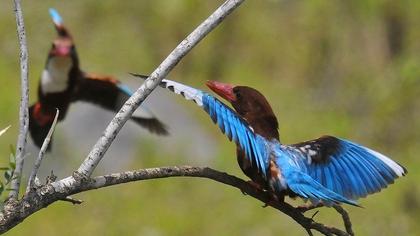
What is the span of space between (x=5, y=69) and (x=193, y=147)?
1562 mm

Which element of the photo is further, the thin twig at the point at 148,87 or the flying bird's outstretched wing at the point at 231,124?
the flying bird's outstretched wing at the point at 231,124

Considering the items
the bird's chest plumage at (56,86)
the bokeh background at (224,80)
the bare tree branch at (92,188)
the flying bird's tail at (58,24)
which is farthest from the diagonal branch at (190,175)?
the bokeh background at (224,80)

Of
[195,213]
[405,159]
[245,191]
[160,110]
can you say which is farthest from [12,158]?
[160,110]

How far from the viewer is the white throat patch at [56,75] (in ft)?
12.6

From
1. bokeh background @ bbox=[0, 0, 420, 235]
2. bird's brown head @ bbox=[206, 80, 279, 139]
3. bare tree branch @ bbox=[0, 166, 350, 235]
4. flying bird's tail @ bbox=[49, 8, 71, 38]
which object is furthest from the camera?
bokeh background @ bbox=[0, 0, 420, 235]

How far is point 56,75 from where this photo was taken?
3.90 metres

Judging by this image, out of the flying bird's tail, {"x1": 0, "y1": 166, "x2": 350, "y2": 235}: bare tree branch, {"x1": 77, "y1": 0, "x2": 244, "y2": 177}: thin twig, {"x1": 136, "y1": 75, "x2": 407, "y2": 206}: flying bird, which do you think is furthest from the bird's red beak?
the flying bird's tail

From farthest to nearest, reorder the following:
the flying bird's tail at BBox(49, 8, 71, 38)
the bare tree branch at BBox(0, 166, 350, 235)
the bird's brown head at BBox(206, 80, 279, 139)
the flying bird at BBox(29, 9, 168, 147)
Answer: the flying bird at BBox(29, 9, 168, 147) → the flying bird's tail at BBox(49, 8, 71, 38) → the bird's brown head at BBox(206, 80, 279, 139) → the bare tree branch at BBox(0, 166, 350, 235)

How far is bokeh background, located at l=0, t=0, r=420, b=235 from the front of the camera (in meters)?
4.69

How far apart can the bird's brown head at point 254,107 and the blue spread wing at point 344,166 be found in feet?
0.17

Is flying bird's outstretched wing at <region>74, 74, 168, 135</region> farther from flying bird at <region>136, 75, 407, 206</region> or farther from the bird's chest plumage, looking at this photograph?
flying bird at <region>136, 75, 407, 206</region>

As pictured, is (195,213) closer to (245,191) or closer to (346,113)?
(346,113)

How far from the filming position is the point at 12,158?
1347 millimetres

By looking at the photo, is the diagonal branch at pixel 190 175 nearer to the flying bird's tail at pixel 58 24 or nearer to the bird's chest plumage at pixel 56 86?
the flying bird's tail at pixel 58 24
